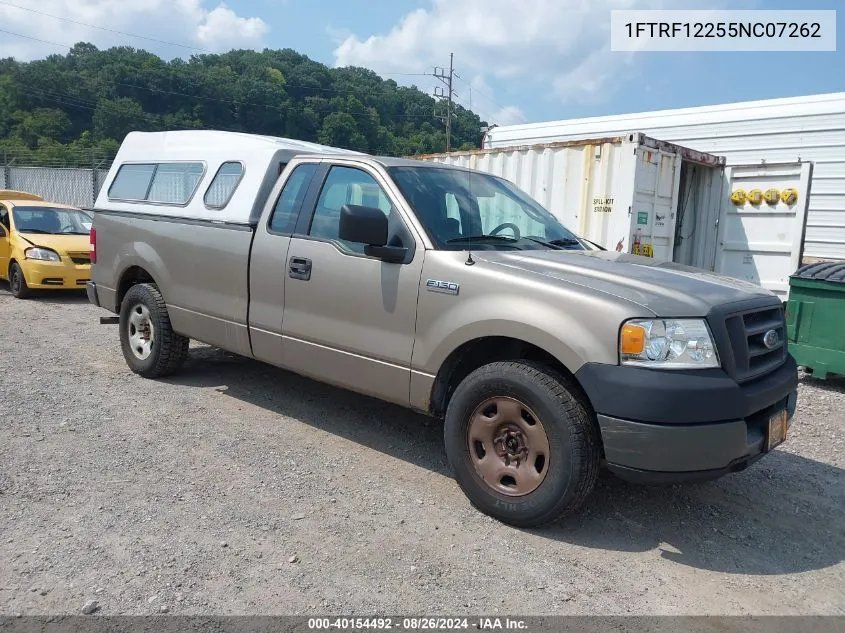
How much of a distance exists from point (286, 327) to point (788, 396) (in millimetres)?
3104

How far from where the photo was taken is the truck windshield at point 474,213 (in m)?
4.18

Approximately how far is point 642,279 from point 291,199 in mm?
2480

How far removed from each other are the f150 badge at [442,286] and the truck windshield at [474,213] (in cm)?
26

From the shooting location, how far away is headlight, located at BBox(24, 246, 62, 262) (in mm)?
10734

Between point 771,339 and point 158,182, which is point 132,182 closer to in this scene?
point 158,182

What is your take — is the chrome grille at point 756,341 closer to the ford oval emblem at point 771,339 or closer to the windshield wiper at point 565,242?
the ford oval emblem at point 771,339

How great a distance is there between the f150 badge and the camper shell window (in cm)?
262

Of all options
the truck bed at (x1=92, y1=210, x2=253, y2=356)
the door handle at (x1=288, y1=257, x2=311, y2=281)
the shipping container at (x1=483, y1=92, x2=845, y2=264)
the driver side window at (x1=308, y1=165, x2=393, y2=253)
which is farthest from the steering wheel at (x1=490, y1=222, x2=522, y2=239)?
the shipping container at (x1=483, y1=92, x2=845, y2=264)

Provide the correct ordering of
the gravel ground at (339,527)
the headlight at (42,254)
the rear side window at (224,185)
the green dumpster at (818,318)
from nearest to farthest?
the gravel ground at (339,527)
the rear side window at (224,185)
the green dumpster at (818,318)
the headlight at (42,254)

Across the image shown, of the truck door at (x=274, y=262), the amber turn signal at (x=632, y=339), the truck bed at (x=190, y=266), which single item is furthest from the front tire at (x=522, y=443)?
the truck bed at (x=190, y=266)

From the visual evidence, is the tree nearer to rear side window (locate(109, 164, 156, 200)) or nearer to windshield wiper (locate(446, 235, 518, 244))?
rear side window (locate(109, 164, 156, 200))

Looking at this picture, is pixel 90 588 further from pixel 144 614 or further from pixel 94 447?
pixel 94 447

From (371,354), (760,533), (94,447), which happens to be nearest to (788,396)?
(760,533)

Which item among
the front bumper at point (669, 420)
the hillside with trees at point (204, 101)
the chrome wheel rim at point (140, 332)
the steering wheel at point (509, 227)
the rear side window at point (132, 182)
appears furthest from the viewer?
the hillside with trees at point (204, 101)
